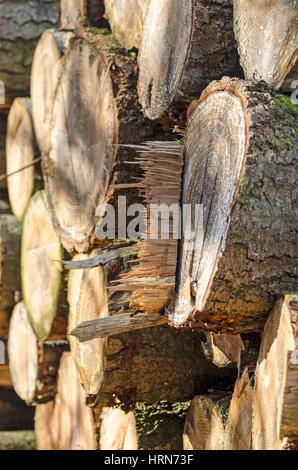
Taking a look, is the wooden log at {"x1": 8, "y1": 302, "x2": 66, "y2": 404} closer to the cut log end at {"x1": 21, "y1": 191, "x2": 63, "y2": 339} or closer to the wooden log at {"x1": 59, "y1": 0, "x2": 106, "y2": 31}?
the cut log end at {"x1": 21, "y1": 191, "x2": 63, "y2": 339}

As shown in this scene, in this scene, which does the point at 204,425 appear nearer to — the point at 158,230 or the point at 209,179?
the point at 158,230

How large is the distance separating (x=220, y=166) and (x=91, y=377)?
900 mm

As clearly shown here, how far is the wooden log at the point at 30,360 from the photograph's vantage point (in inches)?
99.7

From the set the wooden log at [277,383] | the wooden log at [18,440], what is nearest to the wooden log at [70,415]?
the wooden log at [18,440]

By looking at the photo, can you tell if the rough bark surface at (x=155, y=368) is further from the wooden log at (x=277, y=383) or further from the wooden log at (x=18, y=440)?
the wooden log at (x=18, y=440)

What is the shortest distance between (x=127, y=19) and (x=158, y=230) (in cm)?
80

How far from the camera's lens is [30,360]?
2.63 metres

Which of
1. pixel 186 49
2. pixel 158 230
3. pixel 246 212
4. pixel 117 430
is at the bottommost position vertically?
pixel 117 430

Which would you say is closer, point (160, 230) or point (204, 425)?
point (160, 230)

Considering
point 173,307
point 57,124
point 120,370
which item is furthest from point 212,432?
point 57,124

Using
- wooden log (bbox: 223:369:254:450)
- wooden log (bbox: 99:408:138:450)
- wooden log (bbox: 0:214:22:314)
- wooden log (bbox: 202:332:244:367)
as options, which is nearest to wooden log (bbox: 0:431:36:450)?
wooden log (bbox: 0:214:22:314)

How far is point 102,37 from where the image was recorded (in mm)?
2008

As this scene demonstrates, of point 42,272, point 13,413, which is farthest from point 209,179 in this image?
point 13,413

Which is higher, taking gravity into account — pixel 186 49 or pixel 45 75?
pixel 186 49
